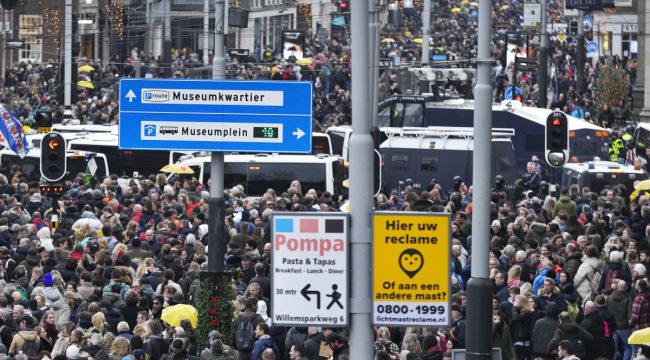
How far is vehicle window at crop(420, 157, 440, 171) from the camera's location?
137ft

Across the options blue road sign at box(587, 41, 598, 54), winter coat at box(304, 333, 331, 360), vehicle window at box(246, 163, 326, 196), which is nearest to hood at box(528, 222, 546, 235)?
winter coat at box(304, 333, 331, 360)

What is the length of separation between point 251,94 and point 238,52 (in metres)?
27.9

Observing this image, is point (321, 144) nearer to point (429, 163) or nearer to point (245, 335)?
point (429, 163)

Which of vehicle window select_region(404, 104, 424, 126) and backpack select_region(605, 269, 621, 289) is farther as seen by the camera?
vehicle window select_region(404, 104, 424, 126)

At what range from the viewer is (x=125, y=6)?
52750 millimetres

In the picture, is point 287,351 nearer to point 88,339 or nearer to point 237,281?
point 88,339

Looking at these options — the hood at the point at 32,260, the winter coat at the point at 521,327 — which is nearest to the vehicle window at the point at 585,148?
the hood at the point at 32,260

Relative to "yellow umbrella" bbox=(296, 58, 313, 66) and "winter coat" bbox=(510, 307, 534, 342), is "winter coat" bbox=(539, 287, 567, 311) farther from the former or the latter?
"yellow umbrella" bbox=(296, 58, 313, 66)

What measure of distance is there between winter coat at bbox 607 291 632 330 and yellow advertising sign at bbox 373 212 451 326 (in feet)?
28.8

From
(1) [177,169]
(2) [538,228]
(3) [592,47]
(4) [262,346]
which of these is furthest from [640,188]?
(3) [592,47]

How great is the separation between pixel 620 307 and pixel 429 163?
20.6 meters

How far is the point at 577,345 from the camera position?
19.2 metres

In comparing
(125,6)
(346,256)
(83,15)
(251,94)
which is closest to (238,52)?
(125,6)

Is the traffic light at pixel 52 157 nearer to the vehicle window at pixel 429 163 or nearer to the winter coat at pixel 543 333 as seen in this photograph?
the winter coat at pixel 543 333
